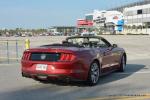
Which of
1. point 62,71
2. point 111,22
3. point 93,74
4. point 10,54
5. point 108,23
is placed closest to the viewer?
point 62,71

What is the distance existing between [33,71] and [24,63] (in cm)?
42

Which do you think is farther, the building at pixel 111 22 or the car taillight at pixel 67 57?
the building at pixel 111 22

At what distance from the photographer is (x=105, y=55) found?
11.7 m

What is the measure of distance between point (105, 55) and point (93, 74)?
4.03 ft

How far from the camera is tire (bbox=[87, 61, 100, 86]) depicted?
10422 mm

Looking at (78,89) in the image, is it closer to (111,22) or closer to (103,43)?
(103,43)

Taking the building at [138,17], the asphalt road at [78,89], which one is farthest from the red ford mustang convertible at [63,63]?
the building at [138,17]

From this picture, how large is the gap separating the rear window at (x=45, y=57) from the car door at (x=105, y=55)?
5.94ft

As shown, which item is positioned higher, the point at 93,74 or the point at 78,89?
the point at 93,74

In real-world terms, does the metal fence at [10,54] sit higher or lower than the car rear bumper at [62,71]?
lower

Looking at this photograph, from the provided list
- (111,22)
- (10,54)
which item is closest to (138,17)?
(111,22)

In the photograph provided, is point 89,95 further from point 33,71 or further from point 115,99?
point 33,71

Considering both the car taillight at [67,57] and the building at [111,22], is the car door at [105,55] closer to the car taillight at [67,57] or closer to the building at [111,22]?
the car taillight at [67,57]

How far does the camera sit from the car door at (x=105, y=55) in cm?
1152
